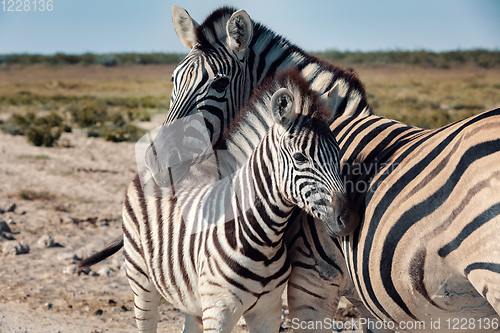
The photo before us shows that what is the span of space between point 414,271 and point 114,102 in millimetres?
28526

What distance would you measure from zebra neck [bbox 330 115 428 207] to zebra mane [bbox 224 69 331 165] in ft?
1.02

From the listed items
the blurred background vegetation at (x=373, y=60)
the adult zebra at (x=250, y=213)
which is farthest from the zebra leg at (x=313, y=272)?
the blurred background vegetation at (x=373, y=60)

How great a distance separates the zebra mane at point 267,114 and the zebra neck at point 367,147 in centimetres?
31

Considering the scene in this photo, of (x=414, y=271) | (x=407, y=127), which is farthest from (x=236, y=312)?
(x=407, y=127)

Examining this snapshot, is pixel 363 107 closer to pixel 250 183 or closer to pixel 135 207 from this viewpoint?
pixel 250 183

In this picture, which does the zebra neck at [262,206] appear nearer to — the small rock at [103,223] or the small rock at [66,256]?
the small rock at [66,256]

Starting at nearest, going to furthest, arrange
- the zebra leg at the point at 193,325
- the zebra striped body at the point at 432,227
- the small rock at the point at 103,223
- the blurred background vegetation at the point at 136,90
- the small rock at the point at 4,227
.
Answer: the zebra striped body at the point at 432,227
the zebra leg at the point at 193,325
the small rock at the point at 4,227
the small rock at the point at 103,223
the blurred background vegetation at the point at 136,90

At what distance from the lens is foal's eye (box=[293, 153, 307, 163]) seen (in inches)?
103

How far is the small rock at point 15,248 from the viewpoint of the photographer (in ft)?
22.0

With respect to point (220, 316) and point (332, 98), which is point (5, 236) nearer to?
point (220, 316)

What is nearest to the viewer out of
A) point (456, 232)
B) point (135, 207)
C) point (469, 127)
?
point (456, 232)

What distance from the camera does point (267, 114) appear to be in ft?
9.72

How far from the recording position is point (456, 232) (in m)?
2.12

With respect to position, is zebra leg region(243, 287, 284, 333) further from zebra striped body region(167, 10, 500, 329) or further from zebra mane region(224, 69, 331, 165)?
zebra mane region(224, 69, 331, 165)
